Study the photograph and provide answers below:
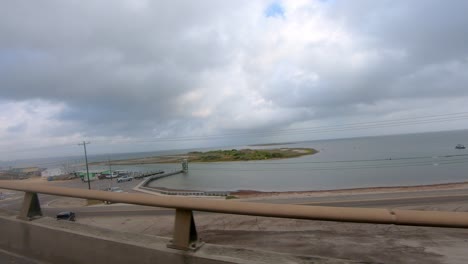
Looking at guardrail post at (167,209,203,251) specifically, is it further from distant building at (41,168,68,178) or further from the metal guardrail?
distant building at (41,168,68,178)

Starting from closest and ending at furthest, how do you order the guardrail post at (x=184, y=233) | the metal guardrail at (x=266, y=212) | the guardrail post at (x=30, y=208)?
the metal guardrail at (x=266, y=212) → the guardrail post at (x=184, y=233) → the guardrail post at (x=30, y=208)

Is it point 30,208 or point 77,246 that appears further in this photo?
point 30,208

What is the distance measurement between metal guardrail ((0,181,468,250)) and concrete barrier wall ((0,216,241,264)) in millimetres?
151

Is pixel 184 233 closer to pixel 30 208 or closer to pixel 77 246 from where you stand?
pixel 77 246

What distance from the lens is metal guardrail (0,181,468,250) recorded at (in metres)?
1.95

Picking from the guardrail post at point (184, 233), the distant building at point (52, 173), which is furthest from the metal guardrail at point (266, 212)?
the distant building at point (52, 173)

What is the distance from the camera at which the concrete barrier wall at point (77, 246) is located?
275 cm

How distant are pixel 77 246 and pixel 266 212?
2134 millimetres

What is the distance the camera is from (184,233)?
2756 millimetres

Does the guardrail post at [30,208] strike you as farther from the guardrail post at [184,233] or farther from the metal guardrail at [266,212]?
the guardrail post at [184,233]

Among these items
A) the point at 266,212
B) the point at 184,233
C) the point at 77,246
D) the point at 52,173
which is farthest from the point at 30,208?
the point at 52,173

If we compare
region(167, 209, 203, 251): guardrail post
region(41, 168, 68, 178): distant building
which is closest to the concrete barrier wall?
region(167, 209, 203, 251): guardrail post

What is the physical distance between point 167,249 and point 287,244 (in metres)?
5.76

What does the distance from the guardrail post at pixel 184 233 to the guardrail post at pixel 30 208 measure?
2382mm
